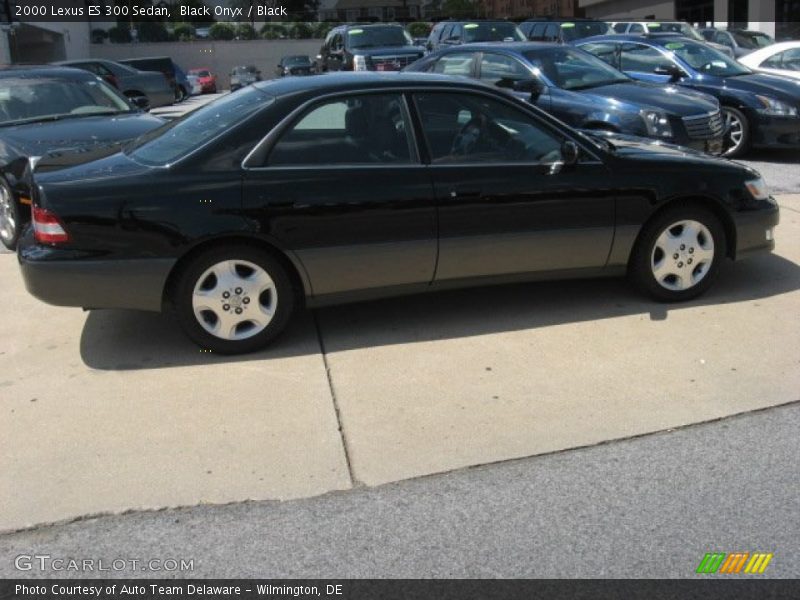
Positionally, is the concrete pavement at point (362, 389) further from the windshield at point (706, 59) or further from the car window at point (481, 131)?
the windshield at point (706, 59)

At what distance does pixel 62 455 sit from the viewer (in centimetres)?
370

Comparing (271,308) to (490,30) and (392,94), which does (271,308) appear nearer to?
(392,94)

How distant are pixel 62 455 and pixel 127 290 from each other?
3.52ft

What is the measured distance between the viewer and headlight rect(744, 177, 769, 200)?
5418 millimetres

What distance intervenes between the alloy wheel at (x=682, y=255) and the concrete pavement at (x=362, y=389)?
0.60 feet

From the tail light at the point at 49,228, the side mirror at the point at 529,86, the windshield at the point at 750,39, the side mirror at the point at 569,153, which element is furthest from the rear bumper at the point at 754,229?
the windshield at the point at 750,39

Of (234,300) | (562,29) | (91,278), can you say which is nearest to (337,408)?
(234,300)

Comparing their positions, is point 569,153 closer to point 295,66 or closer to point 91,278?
point 91,278

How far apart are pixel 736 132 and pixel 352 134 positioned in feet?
24.6

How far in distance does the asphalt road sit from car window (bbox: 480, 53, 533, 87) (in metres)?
6.60

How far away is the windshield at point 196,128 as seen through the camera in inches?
183

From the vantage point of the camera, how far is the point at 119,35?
5253 centimetres

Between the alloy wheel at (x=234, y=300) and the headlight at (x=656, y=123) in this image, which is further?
the headlight at (x=656, y=123)
